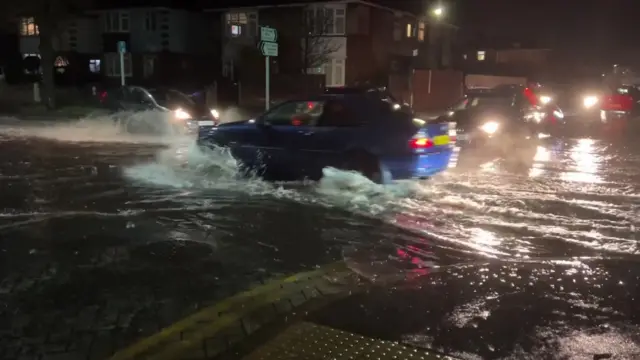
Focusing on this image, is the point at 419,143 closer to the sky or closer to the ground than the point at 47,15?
closer to the ground

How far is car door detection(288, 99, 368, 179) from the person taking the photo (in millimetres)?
10094

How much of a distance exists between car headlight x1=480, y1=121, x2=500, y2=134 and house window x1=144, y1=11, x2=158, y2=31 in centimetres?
2998

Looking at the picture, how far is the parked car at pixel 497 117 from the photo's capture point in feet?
54.0

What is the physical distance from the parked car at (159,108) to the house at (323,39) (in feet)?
42.3

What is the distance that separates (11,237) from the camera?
23.9ft

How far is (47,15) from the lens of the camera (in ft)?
97.6

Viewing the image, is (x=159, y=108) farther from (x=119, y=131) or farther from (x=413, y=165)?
(x=413, y=165)

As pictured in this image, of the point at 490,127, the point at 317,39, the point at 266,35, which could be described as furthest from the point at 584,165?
the point at 317,39

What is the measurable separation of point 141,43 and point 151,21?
5.05 ft

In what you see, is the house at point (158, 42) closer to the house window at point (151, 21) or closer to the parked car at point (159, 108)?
the house window at point (151, 21)

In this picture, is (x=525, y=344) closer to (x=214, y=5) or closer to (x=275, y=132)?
(x=275, y=132)

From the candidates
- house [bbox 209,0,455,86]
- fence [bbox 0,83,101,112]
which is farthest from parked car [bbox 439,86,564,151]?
fence [bbox 0,83,101,112]

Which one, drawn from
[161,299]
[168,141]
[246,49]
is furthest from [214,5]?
[161,299]

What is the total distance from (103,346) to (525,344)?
9.36 feet
